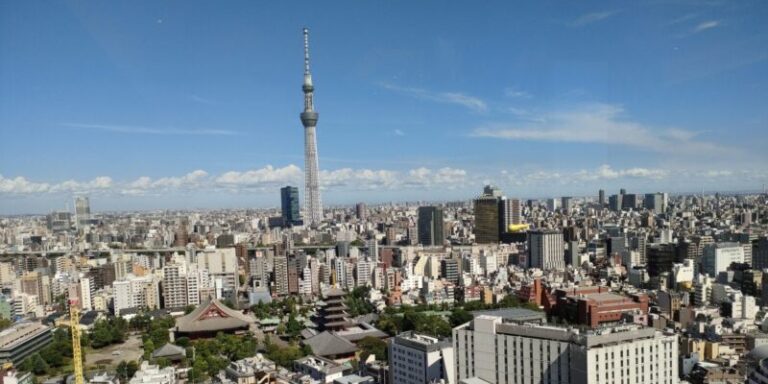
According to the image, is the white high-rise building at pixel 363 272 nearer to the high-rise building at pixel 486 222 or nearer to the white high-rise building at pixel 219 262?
the white high-rise building at pixel 219 262

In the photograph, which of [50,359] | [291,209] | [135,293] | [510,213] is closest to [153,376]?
[50,359]

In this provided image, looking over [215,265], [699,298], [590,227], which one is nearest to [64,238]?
[215,265]

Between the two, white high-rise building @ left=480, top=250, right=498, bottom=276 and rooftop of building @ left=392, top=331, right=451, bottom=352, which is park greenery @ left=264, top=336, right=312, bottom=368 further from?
white high-rise building @ left=480, top=250, right=498, bottom=276

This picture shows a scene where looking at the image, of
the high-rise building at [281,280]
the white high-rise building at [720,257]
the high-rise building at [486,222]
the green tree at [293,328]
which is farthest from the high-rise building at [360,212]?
the green tree at [293,328]

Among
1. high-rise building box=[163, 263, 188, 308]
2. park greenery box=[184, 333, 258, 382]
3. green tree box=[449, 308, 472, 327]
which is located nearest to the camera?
park greenery box=[184, 333, 258, 382]

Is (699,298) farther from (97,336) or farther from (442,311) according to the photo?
(97,336)

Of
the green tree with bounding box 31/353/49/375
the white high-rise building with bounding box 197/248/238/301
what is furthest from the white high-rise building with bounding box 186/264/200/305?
the green tree with bounding box 31/353/49/375
